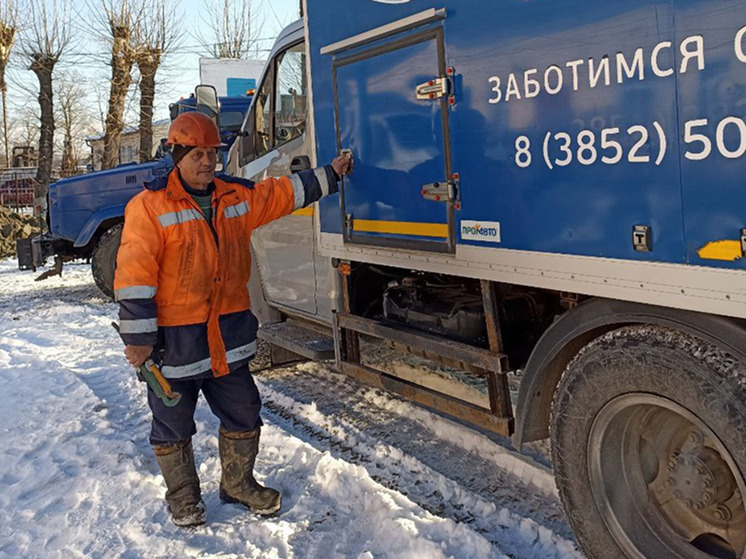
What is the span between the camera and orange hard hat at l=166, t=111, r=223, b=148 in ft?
12.0

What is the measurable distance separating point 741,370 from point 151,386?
2.59m

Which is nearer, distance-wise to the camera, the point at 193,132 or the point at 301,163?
the point at 193,132

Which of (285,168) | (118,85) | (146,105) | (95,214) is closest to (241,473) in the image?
(285,168)

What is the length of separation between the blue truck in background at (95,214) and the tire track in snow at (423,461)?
5777 millimetres

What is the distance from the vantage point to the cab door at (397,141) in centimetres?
352

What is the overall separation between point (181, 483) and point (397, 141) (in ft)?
6.72

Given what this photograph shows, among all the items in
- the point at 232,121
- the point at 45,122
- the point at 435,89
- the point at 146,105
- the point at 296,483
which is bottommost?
the point at 296,483

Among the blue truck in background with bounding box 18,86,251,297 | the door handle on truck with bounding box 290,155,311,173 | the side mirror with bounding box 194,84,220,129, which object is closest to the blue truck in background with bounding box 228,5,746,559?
the door handle on truck with bounding box 290,155,311,173

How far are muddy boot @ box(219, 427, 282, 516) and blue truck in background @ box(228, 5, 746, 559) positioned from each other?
0.91m

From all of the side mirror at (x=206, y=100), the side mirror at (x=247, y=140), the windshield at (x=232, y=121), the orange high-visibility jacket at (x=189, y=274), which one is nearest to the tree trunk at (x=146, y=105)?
the windshield at (x=232, y=121)

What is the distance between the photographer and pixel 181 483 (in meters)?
3.74

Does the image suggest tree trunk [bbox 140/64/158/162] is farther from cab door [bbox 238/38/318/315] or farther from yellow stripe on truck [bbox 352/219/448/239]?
yellow stripe on truck [bbox 352/219/448/239]

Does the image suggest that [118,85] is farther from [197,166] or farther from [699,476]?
[699,476]

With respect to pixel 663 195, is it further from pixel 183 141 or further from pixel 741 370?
pixel 183 141
